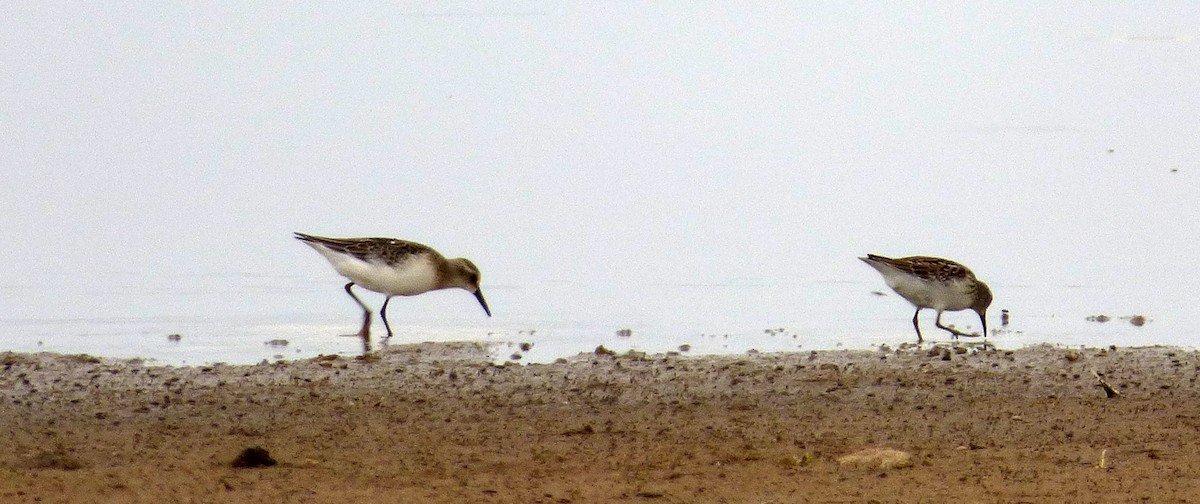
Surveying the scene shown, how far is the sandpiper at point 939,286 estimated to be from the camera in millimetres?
11391

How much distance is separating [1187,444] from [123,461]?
13.2ft

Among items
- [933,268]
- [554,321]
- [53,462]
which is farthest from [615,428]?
[933,268]

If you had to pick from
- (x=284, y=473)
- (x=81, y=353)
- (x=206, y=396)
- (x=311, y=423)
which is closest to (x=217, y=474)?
(x=284, y=473)

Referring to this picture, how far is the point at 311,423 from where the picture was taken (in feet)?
24.3

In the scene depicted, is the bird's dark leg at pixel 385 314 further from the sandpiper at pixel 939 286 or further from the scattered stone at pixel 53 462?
the scattered stone at pixel 53 462

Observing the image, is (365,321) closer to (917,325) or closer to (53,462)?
(917,325)

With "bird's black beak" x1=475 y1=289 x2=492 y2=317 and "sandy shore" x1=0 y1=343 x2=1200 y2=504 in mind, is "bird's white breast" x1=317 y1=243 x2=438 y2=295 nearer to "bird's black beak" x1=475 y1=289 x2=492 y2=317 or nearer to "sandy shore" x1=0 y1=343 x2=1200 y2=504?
"bird's black beak" x1=475 y1=289 x2=492 y2=317

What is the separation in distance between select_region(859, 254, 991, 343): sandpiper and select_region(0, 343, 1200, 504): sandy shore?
1.82 meters

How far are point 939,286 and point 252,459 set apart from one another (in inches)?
237

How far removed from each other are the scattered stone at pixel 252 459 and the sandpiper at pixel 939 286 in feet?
18.9

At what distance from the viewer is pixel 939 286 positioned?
37.3 ft

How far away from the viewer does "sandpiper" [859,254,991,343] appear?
37.4 ft

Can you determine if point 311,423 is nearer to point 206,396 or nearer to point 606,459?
point 206,396

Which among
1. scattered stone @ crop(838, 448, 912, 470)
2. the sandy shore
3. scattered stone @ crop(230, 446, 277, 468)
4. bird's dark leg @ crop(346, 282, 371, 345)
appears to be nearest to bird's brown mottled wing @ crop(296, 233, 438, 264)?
bird's dark leg @ crop(346, 282, 371, 345)
